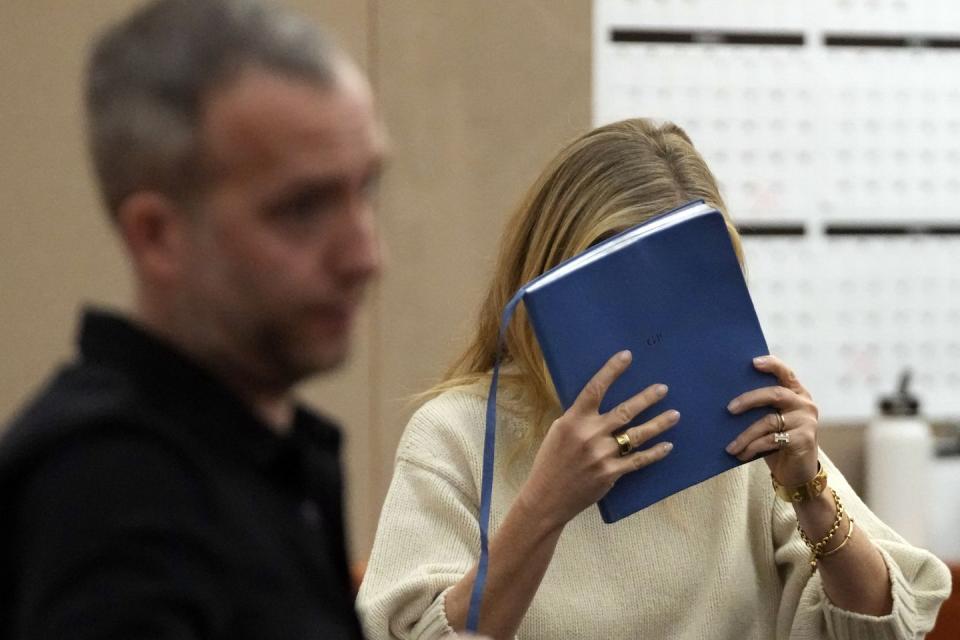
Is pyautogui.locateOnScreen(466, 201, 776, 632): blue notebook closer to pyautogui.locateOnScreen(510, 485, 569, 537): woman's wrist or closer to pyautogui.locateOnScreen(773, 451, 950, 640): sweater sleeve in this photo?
pyautogui.locateOnScreen(510, 485, 569, 537): woman's wrist

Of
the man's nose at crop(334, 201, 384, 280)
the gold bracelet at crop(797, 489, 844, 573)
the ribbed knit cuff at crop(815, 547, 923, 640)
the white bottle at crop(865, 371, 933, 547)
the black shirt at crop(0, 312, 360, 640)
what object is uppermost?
the man's nose at crop(334, 201, 384, 280)

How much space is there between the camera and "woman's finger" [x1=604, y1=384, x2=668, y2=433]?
1.28 meters

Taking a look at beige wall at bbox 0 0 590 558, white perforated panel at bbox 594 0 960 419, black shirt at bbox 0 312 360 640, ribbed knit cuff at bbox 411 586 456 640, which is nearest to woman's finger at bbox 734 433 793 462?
ribbed knit cuff at bbox 411 586 456 640

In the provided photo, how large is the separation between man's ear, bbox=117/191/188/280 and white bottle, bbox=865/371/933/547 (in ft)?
6.89

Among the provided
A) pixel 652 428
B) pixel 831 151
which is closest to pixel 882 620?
pixel 652 428

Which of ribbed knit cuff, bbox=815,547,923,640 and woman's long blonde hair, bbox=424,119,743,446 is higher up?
woman's long blonde hair, bbox=424,119,743,446

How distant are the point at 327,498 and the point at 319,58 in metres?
0.25

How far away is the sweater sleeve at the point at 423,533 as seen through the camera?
4.56 ft

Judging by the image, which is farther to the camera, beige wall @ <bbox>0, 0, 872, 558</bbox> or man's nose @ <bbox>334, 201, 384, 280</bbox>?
beige wall @ <bbox>0, 0, 872, 558</bbox>

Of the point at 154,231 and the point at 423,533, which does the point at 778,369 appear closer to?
the point at 423,533

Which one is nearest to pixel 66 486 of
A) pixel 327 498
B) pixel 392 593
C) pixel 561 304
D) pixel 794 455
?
pixel 327 498

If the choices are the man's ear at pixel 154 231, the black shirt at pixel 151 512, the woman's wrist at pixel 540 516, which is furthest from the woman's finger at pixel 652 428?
the man's ear at pixel 154 231

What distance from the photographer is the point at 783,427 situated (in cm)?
136

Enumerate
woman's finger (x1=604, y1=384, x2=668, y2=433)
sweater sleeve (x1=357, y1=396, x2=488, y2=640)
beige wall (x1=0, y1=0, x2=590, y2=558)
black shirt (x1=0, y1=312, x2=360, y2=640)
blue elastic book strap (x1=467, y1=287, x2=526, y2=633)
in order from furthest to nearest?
beige wall (x1=0, y1=0, x2=590, y2=558), sweater sleeve (x1=357, y1=396, x2=488, y2=640), woman's finger (x1=604, y1=384, x2=668, y2=433), blue elastic book strap (x1=467, y1=287, x2=526, y2=633), black shirt (x1=0, y1=312, x2=360, y2=640)
